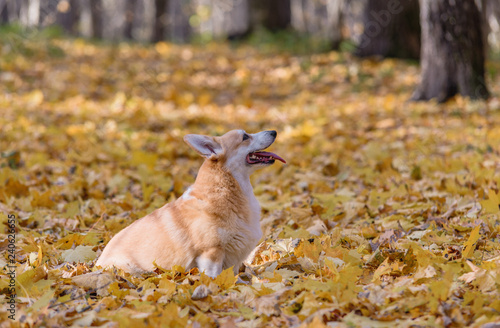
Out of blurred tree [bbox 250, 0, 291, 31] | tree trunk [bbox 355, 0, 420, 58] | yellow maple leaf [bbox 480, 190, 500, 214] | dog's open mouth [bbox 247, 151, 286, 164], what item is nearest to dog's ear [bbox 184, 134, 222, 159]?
dog's open mouth [bbox 247, 151, 286, 164]

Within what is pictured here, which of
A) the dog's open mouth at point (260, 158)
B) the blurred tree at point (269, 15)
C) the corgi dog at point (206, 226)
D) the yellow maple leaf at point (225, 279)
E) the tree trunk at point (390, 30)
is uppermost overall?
the blurred tree at point (269, 15)

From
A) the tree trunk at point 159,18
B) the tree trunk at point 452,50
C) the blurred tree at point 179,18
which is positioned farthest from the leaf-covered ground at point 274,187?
the blurred tree at point 179,18

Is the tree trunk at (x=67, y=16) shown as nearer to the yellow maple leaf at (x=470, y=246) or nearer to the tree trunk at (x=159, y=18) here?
the tree trunk at (x=159, y=18)

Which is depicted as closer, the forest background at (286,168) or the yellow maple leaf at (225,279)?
the forest background at (286,168)

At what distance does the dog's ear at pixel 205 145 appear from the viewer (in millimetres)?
3719

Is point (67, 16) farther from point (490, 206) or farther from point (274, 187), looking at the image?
point (490, 206)

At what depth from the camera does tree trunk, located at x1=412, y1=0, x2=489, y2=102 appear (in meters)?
8.75

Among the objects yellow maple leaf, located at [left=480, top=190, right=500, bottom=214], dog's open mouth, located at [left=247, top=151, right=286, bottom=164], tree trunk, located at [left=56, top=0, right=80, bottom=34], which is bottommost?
yellow maple leaf, located at [left=480, top=190, right=500, bottom=214]

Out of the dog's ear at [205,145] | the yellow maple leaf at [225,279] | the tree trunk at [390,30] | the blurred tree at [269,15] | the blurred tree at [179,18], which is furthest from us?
the blurred tree at [179,18]

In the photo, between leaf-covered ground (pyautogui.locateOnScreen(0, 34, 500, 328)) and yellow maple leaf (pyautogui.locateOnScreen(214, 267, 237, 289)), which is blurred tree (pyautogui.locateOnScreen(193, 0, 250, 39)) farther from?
yellow maple leaf (pyautogui.locateOnScreen(214, 267, 237, 289))

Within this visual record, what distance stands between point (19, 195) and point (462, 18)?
7.23 m

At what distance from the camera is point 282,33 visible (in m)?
16.6

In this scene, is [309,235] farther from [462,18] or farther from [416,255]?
[462,18]

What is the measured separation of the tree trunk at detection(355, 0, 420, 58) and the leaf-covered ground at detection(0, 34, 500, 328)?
605 mm
